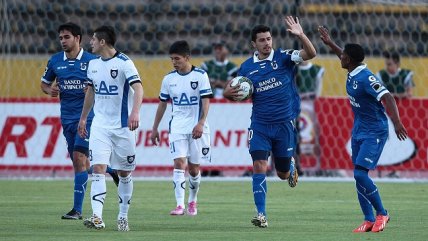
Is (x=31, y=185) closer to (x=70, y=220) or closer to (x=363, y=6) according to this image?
(x=70, y=220)

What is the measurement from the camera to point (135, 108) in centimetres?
1064

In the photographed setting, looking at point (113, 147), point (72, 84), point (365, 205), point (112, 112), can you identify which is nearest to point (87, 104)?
point (112, 112)

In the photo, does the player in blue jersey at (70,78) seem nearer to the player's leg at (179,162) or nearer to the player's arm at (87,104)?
the player's leg at (179,162)

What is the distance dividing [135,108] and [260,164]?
1.66 m

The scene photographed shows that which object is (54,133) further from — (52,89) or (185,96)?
(52,89)

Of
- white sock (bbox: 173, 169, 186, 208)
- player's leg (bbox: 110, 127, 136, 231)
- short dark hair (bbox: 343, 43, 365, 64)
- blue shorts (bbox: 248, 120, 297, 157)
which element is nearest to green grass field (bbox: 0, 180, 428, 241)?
white sock (bbox: 173, 169, 186, 208)

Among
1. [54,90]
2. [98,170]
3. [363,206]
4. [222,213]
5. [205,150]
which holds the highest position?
[54,90]

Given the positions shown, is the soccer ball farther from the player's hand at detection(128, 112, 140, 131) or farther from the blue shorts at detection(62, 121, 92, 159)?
the blue shorts at detection(62, 121, 92, 159)

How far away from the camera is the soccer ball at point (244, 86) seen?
11587mm

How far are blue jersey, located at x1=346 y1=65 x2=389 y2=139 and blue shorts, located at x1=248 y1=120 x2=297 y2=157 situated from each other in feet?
3.55

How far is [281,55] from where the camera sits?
468 inches

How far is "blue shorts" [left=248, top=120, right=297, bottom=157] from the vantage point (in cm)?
1177

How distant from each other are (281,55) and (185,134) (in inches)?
92.2

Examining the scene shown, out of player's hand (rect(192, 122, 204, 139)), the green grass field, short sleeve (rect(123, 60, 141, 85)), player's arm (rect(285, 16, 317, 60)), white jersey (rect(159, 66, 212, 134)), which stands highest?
player's arm (rect(285, 16, 317, 60))
